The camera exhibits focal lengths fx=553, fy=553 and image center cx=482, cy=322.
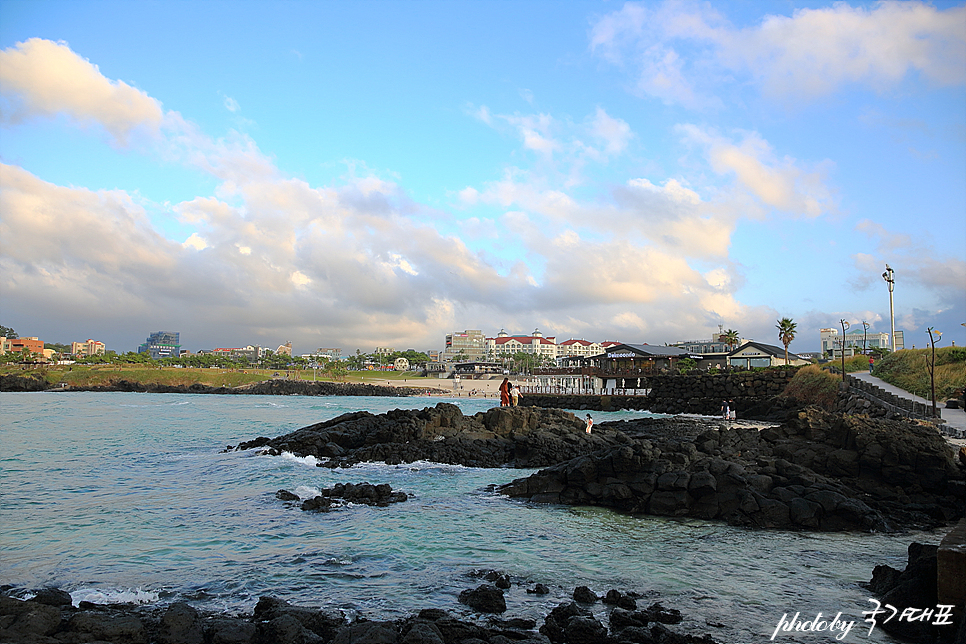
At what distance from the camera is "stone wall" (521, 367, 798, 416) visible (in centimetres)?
5395

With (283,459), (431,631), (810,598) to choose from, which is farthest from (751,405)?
(431,631)

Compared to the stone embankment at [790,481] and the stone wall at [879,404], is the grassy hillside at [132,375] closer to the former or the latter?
the stone wall at [879,404]

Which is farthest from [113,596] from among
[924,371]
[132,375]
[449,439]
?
[132,375]

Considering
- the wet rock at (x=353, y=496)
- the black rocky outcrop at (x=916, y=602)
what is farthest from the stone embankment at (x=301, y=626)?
A: the wet rock at (x=353, y=496)

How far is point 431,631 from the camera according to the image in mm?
6660

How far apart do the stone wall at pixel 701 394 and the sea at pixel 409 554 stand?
4335 cm

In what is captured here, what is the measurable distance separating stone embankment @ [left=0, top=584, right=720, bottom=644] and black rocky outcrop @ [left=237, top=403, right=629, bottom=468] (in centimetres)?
1383

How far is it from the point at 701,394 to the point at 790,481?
48011 mm

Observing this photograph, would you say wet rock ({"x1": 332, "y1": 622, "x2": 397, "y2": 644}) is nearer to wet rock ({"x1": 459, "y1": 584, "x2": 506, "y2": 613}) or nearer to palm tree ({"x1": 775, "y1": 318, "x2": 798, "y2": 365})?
wet rock ({"x1": 459, "y1": 584, "x2": 506, "y2": 613})

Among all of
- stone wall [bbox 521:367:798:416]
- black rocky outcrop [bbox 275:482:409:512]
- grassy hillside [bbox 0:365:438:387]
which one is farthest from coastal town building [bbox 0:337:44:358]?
black rocky outcrop [bbox 275:482:409:512]

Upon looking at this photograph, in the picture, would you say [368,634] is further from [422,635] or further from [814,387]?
[814,387]

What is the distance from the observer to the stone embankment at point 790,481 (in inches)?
509

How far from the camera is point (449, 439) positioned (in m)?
24.2

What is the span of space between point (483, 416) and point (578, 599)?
19810 mm
